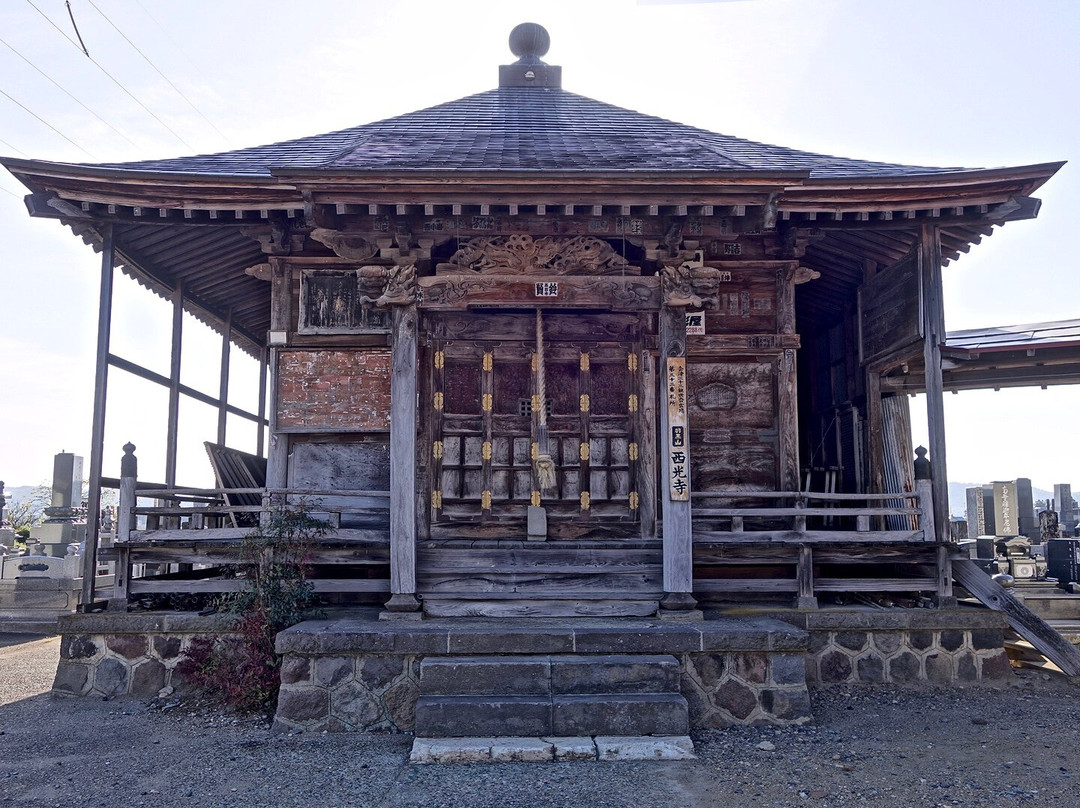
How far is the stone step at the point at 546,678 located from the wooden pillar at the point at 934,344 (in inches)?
154

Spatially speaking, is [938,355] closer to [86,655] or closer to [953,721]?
[953,721]

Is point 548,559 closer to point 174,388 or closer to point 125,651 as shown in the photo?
point 125,651

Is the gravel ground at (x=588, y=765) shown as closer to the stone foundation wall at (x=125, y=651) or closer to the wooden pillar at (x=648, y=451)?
the stone foundation wall at (x=125, y=651)

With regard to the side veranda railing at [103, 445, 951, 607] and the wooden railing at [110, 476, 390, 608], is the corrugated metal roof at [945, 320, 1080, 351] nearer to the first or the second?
the side veranda railing at [103, 445, 951, 607]

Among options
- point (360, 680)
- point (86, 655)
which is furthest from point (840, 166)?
point (86, 655)

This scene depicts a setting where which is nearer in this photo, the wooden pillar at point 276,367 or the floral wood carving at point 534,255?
the floral wood carving at point 534,255

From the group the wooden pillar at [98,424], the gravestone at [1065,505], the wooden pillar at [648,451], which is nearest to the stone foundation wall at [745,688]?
the wooden pillar at [648,451]

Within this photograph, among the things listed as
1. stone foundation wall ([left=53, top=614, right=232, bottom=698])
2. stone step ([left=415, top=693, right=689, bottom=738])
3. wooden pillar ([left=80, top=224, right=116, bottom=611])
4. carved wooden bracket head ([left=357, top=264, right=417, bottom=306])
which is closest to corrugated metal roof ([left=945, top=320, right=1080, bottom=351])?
stone step ([left=415, top=693, right=689, bottom=738])

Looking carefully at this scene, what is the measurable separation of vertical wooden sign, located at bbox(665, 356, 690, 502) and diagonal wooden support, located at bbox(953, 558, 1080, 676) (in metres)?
3.08

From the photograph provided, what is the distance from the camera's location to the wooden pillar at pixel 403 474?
24.0ft

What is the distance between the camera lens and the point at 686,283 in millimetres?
7426

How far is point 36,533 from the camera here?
1700 centimetres

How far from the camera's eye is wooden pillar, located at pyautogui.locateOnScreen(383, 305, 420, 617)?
7324mm

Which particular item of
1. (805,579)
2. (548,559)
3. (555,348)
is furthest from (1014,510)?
(548,559)
